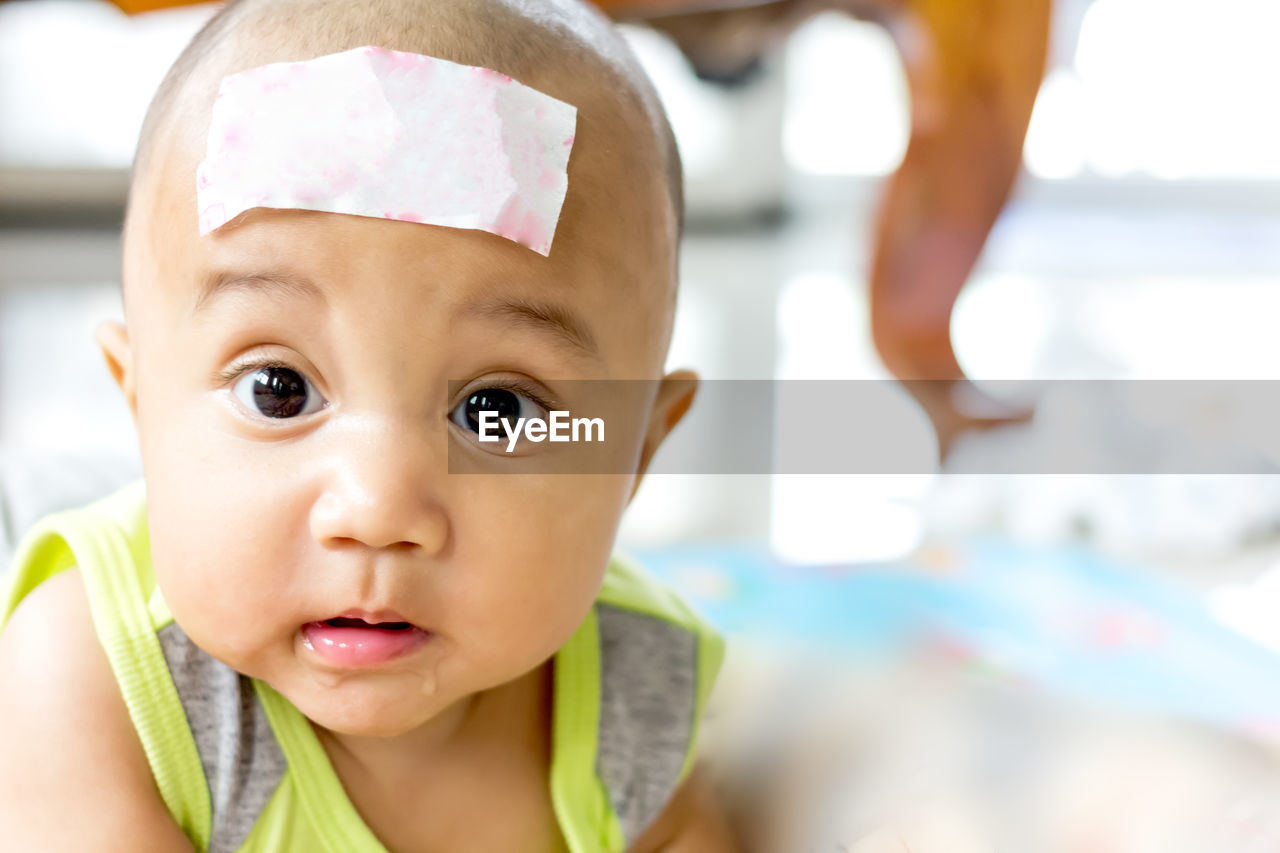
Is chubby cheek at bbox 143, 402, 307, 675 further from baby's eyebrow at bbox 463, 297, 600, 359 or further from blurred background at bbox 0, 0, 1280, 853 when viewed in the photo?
blurred background at bbox 0, 0, 1280, 853

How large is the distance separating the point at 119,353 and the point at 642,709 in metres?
0.42

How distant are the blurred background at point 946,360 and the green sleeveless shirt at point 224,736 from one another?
0.14 meters

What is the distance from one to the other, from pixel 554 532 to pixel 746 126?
8.44 ft

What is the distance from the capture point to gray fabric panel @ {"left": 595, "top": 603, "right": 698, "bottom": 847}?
0.87m

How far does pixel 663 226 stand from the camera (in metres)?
0.74

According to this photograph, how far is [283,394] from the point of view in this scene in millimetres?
640

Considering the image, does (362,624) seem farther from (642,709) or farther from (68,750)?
(642,709)

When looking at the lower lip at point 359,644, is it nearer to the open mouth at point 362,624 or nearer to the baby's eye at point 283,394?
the open mouth at point 362,624

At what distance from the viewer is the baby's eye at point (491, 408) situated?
0.66 metres

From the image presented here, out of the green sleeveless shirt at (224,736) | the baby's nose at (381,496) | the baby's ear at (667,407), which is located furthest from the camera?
the baby's ear at (667,407)

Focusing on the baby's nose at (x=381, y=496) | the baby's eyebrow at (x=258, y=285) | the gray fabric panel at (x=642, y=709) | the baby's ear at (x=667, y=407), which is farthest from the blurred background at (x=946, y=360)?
the baby's eyebrow at (x=258, y=285)

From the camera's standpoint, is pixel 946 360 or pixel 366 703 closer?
pixel 366 703

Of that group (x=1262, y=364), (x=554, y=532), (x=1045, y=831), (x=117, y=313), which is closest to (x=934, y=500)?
(x=1262, y=364)
